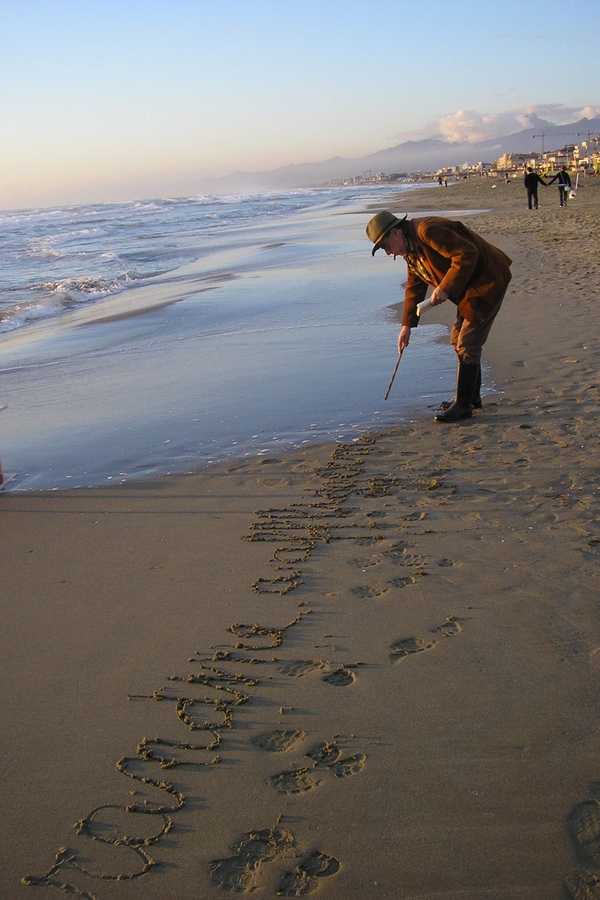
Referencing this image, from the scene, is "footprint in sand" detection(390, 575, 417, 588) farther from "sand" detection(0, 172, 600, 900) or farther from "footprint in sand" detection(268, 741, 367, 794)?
"footprint in sand" detection(268, 741, 367, 794)

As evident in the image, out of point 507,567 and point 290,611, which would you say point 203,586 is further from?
point 507,567

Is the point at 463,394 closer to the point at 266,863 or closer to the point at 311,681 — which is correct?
the point at 311,681

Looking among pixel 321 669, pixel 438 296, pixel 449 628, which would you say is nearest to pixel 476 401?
pixel 438 296

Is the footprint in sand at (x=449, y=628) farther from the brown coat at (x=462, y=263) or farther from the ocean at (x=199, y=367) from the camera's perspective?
the brown coat at (x=462, y=263)

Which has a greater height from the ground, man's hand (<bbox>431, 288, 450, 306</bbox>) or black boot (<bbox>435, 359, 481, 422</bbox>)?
man's hand (<bbox>431, 288, 450, 306</bbox>)

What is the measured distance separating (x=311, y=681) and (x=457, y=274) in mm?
3248

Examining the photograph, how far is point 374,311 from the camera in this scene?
34.2ft

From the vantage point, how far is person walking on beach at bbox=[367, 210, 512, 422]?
5.11 metres

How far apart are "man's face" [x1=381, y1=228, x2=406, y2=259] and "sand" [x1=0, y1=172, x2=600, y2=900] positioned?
1.45 meters

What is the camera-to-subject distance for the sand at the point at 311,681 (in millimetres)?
2057

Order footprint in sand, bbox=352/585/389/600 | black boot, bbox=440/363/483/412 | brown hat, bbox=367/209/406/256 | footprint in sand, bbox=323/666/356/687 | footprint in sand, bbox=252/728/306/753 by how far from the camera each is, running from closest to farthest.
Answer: footprint in sand, bbox=252/728/306/753 → footprint in sand, bbox=323/666/356/687 → footprint in sand, bbox=352/585/389/600 → brown hat, bbox=367/209/406/256 → black boot, bbox=440/363/483/412

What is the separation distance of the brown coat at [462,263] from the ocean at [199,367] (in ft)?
3.48

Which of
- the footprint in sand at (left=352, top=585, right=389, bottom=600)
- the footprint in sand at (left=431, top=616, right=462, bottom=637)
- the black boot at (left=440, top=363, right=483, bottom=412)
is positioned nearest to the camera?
the footprint in sand at (left=431, top=616, right=462, bottom=637)

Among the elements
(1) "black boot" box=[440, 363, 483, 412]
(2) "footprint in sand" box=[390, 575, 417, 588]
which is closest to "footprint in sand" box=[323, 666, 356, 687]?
→ (2) "footprint in sand" box=[390, 575, 417, 588]
